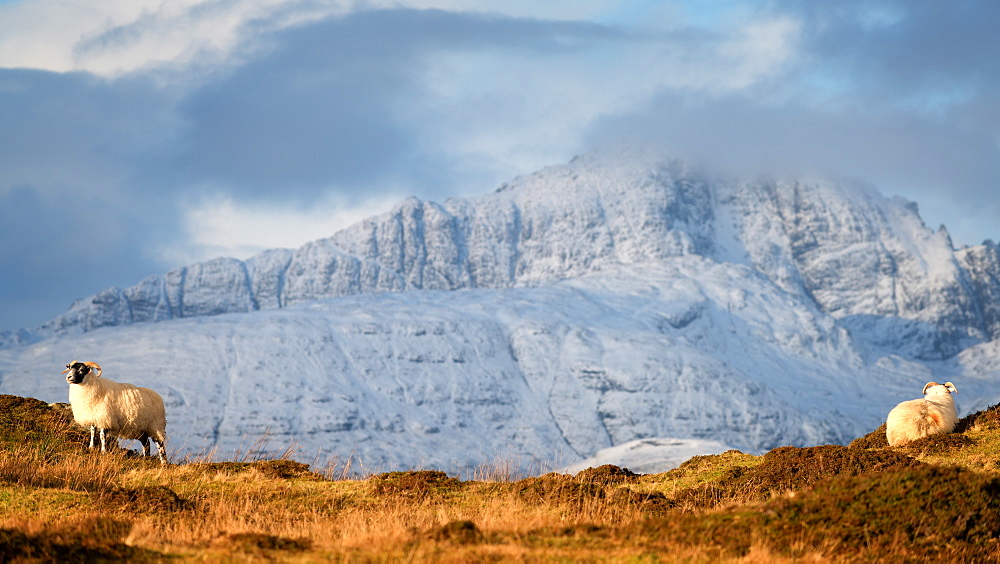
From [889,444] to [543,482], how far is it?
39.6 ft

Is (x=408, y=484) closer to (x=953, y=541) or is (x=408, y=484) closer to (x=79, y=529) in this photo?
(x=79, y=529)

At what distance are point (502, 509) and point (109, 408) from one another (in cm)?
1209

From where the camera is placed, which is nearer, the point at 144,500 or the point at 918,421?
the point at 144,500

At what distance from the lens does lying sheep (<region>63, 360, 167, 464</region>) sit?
2388 cm

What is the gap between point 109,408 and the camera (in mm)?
24094

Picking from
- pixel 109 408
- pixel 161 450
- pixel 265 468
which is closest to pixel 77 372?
pixel 109 408

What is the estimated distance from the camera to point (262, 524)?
55.2 feet

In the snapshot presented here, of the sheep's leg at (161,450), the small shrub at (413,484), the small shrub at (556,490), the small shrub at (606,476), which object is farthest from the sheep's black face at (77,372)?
the small shrub at (606,476)

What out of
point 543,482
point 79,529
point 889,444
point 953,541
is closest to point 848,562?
point 953,541

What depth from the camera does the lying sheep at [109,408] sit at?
23.9m

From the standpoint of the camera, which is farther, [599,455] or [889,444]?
[599,455]

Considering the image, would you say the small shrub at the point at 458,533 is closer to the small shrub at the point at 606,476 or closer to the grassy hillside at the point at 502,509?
the grassy hillside at the point at 502,509

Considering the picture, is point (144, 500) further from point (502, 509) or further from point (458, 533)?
point (458, 533)

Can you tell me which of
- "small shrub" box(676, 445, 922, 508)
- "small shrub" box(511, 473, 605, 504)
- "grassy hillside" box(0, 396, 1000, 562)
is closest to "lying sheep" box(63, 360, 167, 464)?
"grassy hillside" box(0, 396, 1000, 562)
